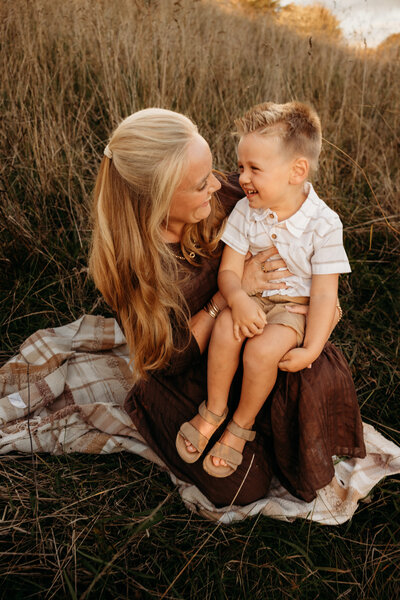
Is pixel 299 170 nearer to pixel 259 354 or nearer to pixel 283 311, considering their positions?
pixel 283 311

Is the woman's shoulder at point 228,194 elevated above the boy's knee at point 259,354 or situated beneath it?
elevated above

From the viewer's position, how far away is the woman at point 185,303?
1646 mm

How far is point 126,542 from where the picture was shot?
1611 millimetres

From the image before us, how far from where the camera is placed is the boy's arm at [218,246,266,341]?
1.63 meters

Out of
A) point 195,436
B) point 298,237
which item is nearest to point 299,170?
point 298,237

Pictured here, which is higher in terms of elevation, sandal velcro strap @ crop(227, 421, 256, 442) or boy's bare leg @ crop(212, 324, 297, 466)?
boy's bare leg @ crop(212, 324, 297, 466)

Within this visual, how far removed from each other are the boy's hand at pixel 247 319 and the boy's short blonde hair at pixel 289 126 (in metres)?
0.59

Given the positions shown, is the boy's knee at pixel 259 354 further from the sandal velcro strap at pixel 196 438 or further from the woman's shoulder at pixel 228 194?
the woman's shoulder at pixel 228 194

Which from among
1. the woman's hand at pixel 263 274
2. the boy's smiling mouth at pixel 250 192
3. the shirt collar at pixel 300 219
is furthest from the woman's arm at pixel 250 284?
the boy's smiling mouth at pixel 250 192

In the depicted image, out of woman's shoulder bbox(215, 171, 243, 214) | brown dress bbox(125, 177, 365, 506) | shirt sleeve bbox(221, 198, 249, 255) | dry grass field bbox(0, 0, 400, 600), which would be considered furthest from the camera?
woman's shoulder bbox(215, 171, 243, 214)

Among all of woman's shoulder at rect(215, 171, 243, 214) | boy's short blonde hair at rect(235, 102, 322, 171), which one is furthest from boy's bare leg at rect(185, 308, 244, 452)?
boy's short blonde hair at rect(235, 102, 322, 171)

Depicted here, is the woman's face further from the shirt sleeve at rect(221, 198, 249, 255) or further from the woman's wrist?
the woman's wrist

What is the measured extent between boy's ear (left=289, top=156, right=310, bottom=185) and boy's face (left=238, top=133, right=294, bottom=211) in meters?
0.01

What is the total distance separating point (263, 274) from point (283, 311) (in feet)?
0.59
